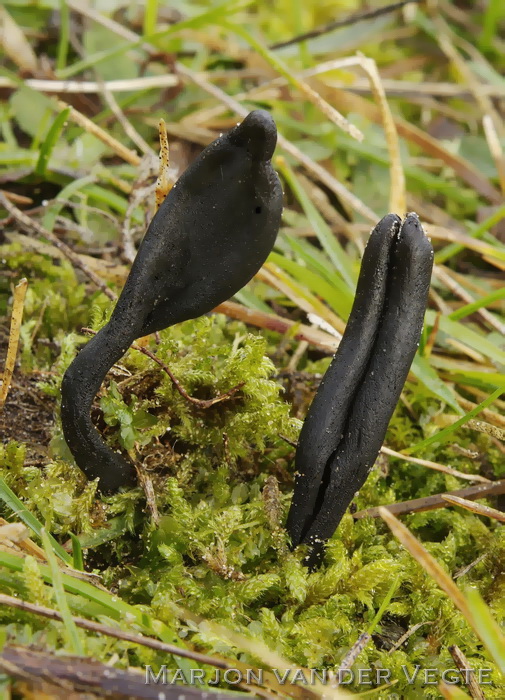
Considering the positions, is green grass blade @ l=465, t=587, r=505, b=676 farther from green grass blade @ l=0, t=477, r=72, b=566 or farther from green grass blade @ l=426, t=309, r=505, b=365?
green grass blade @ l=426, t=309, r=505, b=365

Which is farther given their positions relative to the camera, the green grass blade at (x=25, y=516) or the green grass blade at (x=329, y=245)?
the green grass blade at (x=329, y=245)

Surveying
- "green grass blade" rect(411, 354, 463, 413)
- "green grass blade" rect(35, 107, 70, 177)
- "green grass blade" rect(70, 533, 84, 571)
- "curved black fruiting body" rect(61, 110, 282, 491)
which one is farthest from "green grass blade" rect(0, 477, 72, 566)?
"green grass blade" rect(35, 107, 70, 177)

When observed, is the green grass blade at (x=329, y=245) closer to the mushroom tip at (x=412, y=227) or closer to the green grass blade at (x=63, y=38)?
the mushroom tip at (x=412, y=227)

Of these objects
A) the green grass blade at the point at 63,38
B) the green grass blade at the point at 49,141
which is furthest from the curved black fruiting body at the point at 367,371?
the green grass blade at the point at 63,38

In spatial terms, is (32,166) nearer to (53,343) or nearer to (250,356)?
(53,343)

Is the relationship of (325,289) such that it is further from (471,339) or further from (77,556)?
(77,556)

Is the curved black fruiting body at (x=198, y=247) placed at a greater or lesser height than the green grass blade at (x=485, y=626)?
greater

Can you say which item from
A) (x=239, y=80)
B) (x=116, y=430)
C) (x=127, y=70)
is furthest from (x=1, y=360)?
(x=239, y=80)

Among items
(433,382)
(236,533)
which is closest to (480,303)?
(433,382)

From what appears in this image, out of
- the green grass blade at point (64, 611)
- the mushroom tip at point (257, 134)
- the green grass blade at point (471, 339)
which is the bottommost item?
the green grass blade at point (64, 611)
